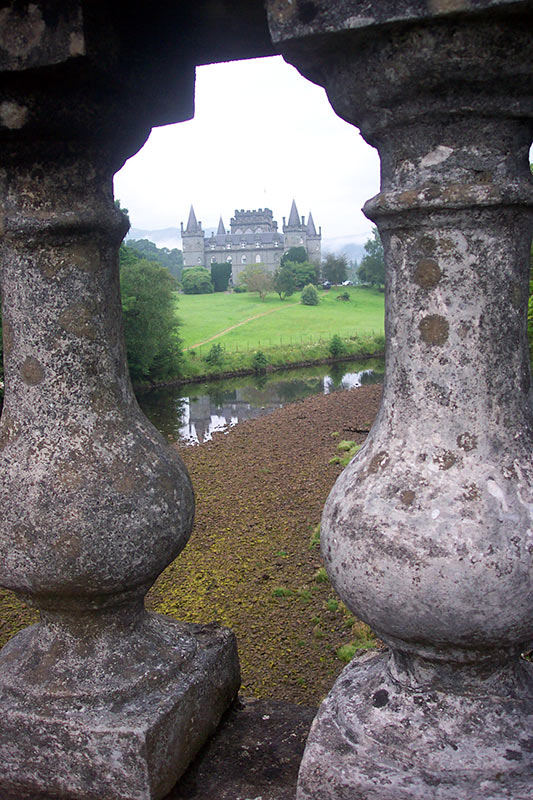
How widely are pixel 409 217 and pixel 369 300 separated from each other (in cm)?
6931

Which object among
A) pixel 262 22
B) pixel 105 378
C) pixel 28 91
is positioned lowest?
pixel 105 378

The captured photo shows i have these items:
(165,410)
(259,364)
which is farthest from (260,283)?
(165,410)

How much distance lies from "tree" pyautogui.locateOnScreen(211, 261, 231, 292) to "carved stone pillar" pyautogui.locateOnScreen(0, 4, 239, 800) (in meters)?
83.9

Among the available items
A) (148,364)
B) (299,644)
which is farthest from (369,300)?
(299,644)

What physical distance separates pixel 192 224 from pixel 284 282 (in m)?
36.4

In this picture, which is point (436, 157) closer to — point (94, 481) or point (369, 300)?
point (94, 481)

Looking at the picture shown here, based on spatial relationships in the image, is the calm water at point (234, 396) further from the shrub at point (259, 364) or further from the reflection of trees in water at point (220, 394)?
the shrub at point (259, 364)

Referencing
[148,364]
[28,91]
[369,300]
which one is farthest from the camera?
[369,300]

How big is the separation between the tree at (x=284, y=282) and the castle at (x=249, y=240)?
2581 cm

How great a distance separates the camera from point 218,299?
72.6m

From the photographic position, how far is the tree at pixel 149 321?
2936 cm

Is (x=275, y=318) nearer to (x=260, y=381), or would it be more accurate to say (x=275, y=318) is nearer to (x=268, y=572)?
(x=260, y=381)

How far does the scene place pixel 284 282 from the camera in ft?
236

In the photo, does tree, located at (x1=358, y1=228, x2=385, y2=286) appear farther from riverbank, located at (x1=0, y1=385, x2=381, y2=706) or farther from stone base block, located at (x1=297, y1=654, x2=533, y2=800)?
stone base block, located at (x1=297, y1=654, x2=533, y2=800)
